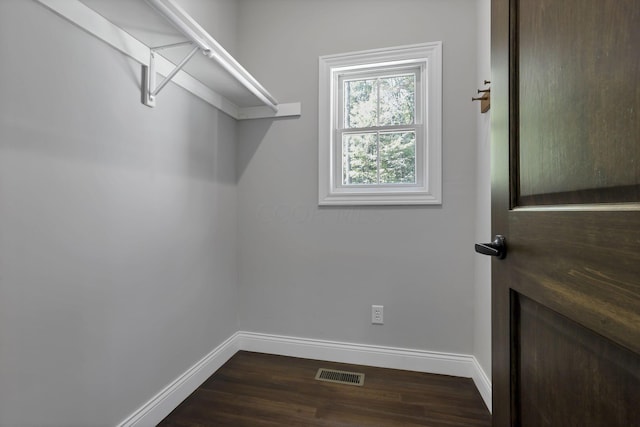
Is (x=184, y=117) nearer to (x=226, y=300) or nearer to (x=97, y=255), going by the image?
(x=97, y=255)

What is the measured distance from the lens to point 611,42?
42 cm

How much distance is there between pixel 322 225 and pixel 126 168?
1191 millimetres

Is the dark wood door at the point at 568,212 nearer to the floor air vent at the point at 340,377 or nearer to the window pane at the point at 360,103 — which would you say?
the floor air vent at the point at 340,377

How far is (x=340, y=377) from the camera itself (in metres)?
1.78

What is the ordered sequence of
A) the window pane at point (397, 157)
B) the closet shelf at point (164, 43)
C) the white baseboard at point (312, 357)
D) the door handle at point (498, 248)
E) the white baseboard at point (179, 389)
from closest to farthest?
the door handle at point (498, 248)
the closet shelf at point (164, 43)
the white baseboard at point (179, 389)
the white baseboard at point (312, 357)
the window pane at point (397, 157)

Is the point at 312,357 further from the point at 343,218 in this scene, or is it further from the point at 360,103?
the point at 360,103

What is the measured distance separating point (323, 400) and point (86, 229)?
1.38 meters

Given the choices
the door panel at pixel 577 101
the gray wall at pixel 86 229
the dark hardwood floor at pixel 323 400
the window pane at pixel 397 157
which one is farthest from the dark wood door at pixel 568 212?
the gray wall at pixel 86 229

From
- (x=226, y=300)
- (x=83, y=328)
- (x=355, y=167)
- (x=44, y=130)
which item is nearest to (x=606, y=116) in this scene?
(x=44, y=130)

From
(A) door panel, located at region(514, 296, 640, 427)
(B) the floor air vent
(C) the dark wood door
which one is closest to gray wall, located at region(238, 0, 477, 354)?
(B) the floor air vent

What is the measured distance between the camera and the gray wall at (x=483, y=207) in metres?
1.54

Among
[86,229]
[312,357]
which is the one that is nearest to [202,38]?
[86,229]

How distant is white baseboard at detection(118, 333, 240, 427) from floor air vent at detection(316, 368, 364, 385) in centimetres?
66

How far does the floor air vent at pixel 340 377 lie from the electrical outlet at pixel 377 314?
335 millimetres
